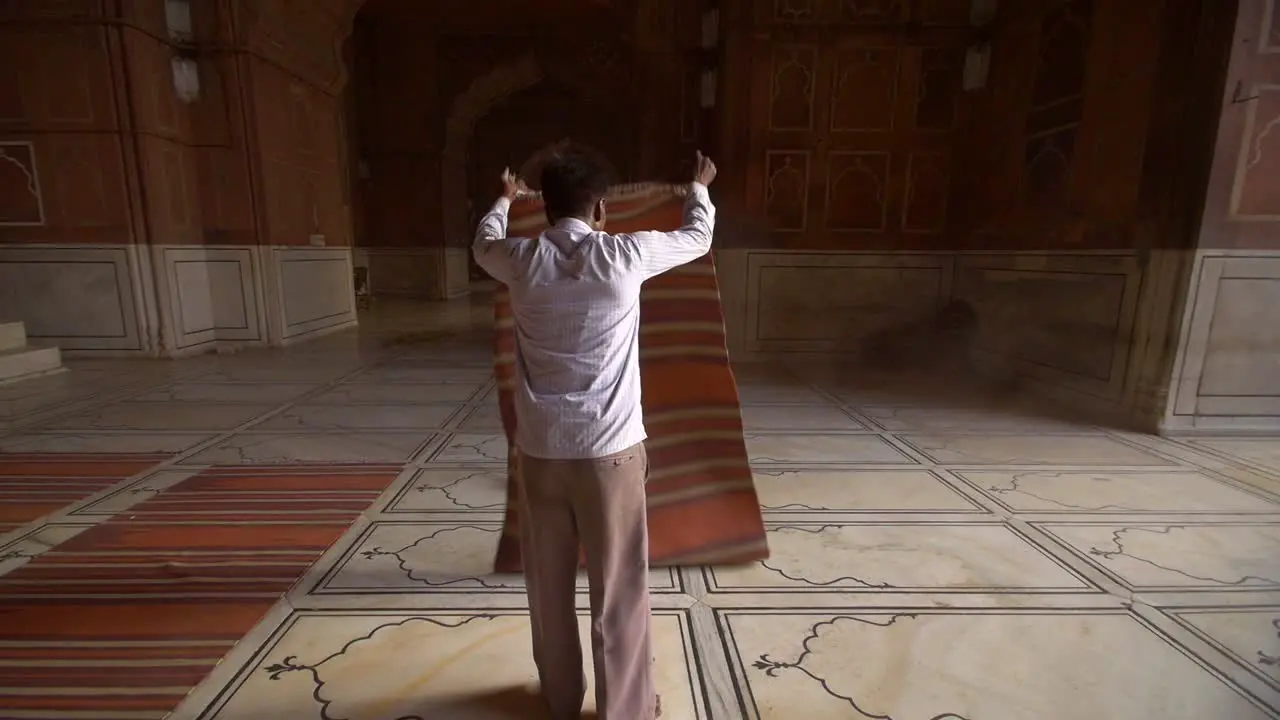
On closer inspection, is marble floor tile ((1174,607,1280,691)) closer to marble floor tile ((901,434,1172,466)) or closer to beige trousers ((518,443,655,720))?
marble floor tile ((901,434,1172,466))

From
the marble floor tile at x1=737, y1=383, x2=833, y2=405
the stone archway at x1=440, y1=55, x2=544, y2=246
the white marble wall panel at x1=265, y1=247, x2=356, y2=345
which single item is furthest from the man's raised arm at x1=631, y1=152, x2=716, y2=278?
the stone archway at x1=440, y1=55, x2=544, y2=246

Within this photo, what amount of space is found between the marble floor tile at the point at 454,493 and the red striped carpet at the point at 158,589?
0.12 meters

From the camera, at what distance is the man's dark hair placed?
3.28 ft

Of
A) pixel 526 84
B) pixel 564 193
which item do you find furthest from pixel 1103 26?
pixel 526 84

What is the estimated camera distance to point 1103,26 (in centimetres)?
336

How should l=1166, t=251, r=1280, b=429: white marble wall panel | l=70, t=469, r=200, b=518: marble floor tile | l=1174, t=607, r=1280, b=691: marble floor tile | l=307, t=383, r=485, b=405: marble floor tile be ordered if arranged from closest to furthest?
1. l=1174, t=607, r=1280, b=691: marble floor tile
2. l=70, t=469, r=200, b=518: marble floor tile
3. l=1166, t=251, r=1280, b=429: white marble wall panel
4. l=307, t=383, r=485, b=405: marble floor tile

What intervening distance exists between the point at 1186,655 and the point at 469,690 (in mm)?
1594

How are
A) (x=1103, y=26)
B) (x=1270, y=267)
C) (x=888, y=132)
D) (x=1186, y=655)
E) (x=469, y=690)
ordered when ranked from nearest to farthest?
(x=469, y=690) < (x=1186, y=655) < (x=1270, y=267) < (x=1103, y=26) < (x=888, y=132)

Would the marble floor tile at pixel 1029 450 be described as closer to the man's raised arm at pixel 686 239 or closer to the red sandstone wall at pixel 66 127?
the man's raised arm at pixel 686 239

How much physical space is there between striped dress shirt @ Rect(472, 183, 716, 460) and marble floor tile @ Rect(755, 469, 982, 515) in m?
1.37

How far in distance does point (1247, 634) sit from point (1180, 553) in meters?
0.44

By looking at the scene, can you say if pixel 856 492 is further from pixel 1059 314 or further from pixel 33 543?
pixel 33 543

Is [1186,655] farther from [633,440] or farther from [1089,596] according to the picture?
[633,440]

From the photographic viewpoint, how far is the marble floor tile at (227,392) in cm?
369
